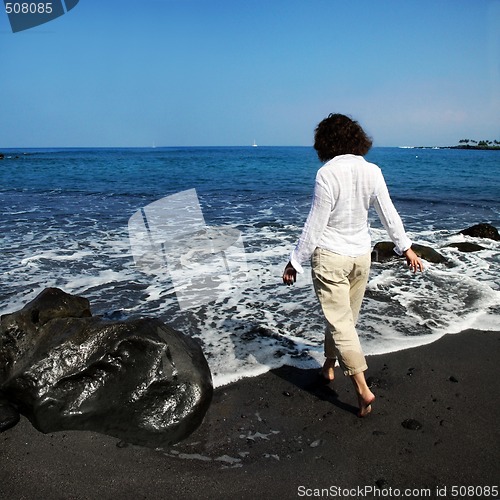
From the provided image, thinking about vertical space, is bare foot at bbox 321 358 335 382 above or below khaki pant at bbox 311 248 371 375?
below

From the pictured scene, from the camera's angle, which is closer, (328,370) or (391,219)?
(391,219)

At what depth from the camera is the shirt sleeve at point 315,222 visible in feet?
9.84

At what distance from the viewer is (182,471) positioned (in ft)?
8.95

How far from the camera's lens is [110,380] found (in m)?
3.25

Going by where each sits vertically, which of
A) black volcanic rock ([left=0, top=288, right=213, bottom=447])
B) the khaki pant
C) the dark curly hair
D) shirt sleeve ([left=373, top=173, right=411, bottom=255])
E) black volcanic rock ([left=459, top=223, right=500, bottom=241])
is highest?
the dark curly hair

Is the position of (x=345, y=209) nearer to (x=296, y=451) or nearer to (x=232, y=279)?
(x=296, y=451)

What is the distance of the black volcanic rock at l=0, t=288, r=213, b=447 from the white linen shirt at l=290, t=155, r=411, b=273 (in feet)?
4.12

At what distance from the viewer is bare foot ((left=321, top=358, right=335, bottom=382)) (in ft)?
12.1

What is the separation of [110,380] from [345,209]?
7.16 ft

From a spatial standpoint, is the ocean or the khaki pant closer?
the khaki pant

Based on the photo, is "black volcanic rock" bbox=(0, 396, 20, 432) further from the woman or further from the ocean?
the woman

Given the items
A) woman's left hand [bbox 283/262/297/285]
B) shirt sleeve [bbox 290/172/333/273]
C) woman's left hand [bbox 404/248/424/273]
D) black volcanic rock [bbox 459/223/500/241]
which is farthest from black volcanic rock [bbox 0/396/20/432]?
black volcanic rock [bbox 459/223/500/241]

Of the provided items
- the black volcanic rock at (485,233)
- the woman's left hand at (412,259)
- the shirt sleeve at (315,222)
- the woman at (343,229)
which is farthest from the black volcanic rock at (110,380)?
the black volcanic rock at (485,233)

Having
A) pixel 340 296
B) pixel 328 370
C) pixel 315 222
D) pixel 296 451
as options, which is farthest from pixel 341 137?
pixel 296 451
